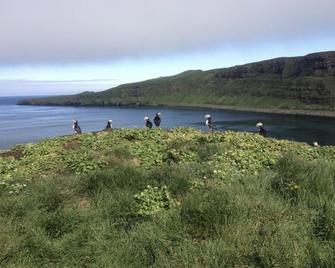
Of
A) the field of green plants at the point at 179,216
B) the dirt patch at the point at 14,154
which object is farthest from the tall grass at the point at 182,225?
the dirt patch at the point at 14,154

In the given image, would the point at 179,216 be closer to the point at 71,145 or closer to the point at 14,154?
the point at 71,145

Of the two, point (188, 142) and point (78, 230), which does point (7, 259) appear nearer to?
point (78, 230)

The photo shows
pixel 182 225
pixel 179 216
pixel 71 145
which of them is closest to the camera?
pixel 182 225

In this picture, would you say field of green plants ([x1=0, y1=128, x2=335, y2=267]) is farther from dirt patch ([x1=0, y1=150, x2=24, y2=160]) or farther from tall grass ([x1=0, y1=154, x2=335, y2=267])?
dirt patch ([x1=0, y1=150, x2=24, y2=160])

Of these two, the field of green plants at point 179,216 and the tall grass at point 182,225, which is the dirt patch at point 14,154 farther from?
the tall grass at point 182,225

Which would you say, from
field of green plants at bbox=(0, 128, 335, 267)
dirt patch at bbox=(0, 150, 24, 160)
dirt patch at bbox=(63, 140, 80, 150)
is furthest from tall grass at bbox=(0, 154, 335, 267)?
dirt patch at bbox=(0, 150, 24, 160)

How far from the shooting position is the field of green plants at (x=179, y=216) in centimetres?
649

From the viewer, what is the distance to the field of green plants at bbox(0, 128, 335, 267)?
6.49 meters

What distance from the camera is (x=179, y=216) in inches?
300

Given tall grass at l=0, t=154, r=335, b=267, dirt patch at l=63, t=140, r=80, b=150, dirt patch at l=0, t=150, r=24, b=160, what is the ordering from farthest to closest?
dirt patch at l=63, t=140, r=80, b=150 < dirt patch at l=0, t=150, r=24, b=160 < tall grass at l=0, t=154, r=335, b=267

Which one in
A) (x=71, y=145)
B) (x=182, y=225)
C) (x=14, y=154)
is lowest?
(x=14, y=154)

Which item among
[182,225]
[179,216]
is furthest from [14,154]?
[182,225]

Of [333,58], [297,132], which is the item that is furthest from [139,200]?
[333,58]

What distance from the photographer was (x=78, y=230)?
7.76m
